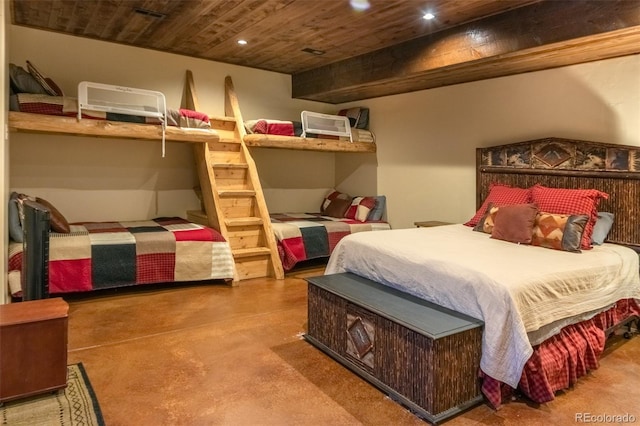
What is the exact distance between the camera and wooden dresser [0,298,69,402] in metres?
1.98

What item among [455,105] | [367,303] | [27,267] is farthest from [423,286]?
[455,105]

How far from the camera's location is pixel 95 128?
12.1ft

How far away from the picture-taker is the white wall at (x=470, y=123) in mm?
3357

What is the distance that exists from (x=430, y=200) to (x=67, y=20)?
4012mm

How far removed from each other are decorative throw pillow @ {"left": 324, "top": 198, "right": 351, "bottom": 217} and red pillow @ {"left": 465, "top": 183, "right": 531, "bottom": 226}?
2014 mm

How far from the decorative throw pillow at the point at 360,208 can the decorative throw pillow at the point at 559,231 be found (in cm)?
253

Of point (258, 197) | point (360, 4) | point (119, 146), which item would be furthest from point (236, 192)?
point (360, 4)

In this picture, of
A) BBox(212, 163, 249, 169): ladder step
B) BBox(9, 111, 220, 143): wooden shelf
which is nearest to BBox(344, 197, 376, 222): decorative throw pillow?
BBox(212, 163, 249, 169): ladder step

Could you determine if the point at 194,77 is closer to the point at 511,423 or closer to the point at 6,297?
the point at 6,297

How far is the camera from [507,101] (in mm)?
4121

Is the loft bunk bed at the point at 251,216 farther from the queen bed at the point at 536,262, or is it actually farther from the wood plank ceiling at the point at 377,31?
the queen bed at the point at 536,262

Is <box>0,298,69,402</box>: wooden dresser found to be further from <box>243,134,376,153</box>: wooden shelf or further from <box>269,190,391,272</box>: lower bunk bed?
<box>243,134,376,153</box>: wooden shelf

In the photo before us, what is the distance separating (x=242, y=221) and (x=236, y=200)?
30 centimetres

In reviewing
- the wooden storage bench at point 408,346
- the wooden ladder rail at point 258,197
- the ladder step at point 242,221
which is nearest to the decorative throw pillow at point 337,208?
the wooden ladder rail at point 258,197
